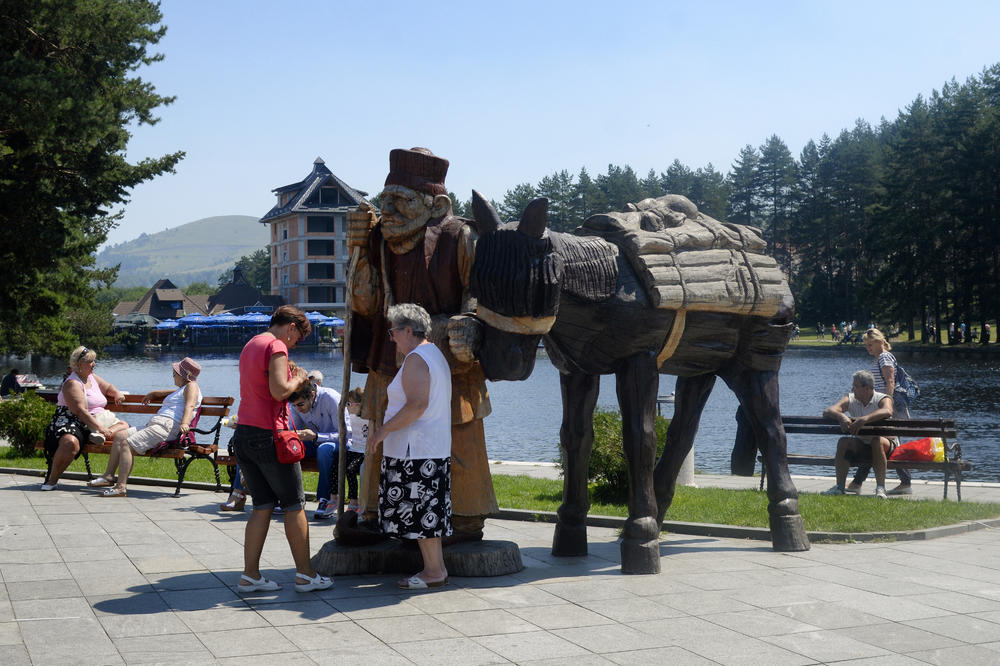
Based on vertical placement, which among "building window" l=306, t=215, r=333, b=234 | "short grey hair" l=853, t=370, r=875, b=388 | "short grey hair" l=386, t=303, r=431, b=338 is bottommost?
"short grey hair" l=853, t=370, r=875, b=388

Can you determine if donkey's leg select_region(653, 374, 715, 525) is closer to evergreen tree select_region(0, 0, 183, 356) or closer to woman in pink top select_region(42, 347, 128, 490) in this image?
woman in pink top select_region(42, 347, 128, 490)

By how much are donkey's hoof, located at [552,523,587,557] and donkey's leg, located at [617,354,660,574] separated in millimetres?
546

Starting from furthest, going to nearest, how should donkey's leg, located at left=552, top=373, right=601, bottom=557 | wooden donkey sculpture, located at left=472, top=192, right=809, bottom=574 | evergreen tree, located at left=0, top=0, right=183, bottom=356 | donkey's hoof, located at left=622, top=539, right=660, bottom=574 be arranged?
evergreen tree, located at left=0, top=0, right=183, bottom=356 < donkey's leg, located at left=552, top=373, right=601, bottom=557 < donkey's hoof, located at left=622, top=539, right=660, bottom=574 < wooden donkey sculpture, located at left=472, top=192, right=809, bottom=574

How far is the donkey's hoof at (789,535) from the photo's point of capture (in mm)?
7133

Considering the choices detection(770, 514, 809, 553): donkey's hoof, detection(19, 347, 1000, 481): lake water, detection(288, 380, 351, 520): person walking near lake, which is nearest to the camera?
detection(770, 514, 809, 553): donkey's hoof

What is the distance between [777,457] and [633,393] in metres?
1.51

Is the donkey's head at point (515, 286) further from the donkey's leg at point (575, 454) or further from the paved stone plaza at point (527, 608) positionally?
the paved stone plaza at point (527, 608)

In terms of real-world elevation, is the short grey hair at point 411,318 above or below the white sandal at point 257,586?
above

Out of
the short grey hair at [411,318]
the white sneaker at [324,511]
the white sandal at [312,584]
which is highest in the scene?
the short grey hair at [411,318]

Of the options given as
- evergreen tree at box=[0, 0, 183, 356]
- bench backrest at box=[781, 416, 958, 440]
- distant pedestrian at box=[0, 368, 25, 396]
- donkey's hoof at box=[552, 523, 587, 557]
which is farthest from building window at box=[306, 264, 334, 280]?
donkey's hoof at box=[552, 523, 587, 557]

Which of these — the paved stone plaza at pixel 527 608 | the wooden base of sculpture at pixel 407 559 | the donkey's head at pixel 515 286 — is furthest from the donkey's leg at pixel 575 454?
the donkey's head at pixel 515 286

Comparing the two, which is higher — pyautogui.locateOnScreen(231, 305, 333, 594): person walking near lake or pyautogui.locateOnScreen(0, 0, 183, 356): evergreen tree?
pyautogui.locateOnScreen(0, 0, 183, 356): evergreen tree

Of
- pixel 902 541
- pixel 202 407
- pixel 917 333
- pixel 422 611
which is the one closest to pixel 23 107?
pixel 202 407

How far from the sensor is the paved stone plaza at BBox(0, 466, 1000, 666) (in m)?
4.59
